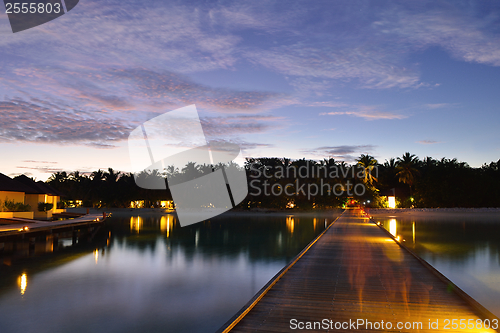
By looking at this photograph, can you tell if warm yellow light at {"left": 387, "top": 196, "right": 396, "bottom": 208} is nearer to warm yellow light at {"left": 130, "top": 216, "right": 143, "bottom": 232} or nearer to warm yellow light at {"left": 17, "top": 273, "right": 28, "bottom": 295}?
warm yellow light at {"left": 130, "top": 216, "right": 143, "bottom": 232}

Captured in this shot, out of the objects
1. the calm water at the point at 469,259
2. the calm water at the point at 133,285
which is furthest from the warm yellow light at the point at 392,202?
the calm water at the point at 133,285

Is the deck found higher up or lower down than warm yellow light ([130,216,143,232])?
higher up

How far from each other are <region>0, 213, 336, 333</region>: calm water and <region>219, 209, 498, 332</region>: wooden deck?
1.92 metres

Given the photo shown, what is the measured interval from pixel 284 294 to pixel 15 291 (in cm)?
786

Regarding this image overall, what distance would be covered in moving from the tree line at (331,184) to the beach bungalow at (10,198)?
31.0 meters

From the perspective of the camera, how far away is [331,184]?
49062mm

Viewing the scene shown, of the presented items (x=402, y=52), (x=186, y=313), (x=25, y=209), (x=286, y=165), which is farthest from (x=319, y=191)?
(x=186, y=313)

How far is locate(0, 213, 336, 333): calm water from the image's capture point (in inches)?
291

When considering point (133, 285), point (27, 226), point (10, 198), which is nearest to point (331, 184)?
point (10, 198)

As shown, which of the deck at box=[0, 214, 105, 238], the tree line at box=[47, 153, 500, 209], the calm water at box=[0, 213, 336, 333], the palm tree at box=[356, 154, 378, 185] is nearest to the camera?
the calm water at box=[0, 213, 336, 333]

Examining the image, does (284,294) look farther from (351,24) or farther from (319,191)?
(319,191)

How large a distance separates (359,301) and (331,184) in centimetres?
4417

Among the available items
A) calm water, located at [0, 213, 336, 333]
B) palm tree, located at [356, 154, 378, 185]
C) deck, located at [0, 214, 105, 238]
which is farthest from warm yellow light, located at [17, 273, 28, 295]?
palm tree, located at [356, 154, 378, 185]

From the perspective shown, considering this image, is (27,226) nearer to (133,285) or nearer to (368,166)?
(133,285)
